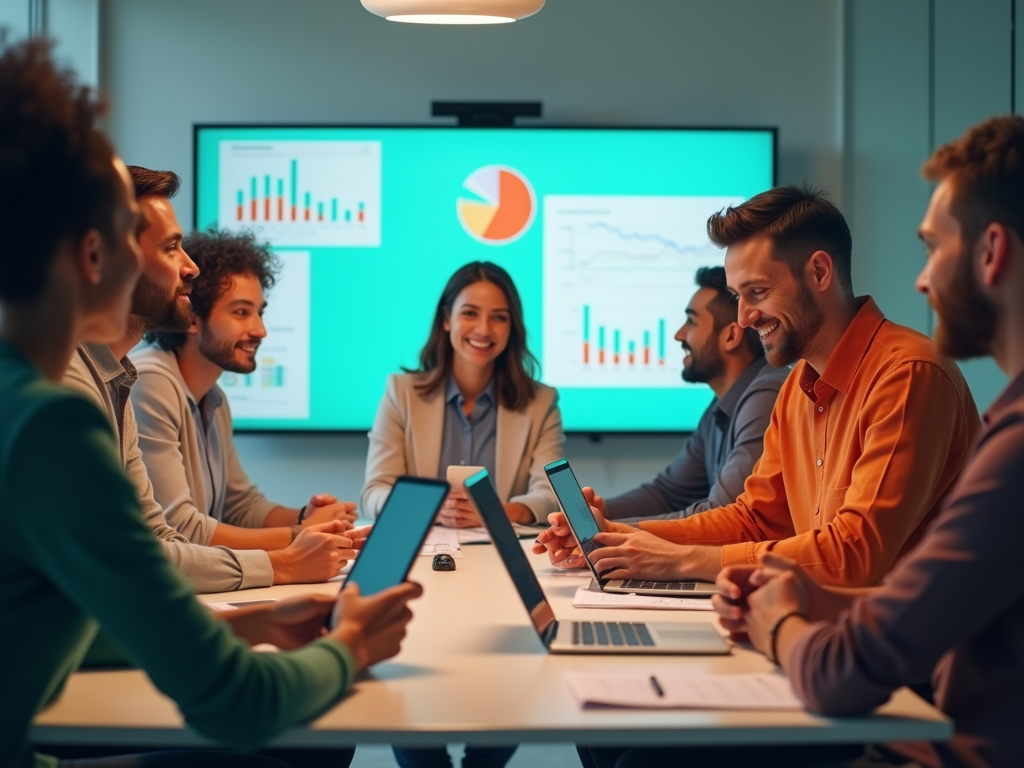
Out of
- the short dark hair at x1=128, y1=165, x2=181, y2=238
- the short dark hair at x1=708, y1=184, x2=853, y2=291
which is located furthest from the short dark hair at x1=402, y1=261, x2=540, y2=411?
the short dark hair at x1=708, y1=184, x2=853, y2=291

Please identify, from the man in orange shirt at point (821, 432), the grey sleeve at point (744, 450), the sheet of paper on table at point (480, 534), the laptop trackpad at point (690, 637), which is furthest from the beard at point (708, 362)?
the laptop trackpad at point (690, 637)

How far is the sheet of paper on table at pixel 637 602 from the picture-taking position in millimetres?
2070

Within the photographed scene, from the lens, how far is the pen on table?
146 cm

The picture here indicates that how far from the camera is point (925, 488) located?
213 cm

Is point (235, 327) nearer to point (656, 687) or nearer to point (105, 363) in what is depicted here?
point (105, 363)

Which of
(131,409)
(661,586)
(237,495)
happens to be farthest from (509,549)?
(237,495)

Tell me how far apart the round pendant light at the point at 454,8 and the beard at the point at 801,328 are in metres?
0.96

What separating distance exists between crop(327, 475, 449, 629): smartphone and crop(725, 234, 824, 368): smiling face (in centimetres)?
115

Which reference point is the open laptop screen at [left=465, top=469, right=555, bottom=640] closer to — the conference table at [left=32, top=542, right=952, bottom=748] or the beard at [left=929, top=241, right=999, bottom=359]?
the conference table at [left=32, top=542, right=952, bottom=748]

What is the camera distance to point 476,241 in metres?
4.88

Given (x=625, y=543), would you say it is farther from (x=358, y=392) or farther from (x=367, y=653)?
(x=358, y=392)

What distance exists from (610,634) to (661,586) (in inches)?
17.5

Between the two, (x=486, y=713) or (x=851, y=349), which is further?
(x=851, y=349)

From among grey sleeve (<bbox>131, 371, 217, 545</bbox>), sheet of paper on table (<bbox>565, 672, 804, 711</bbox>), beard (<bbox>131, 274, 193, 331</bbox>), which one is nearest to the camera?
sheet of paper on table (<bbox>565, 672, 804, 711</bbox>)
